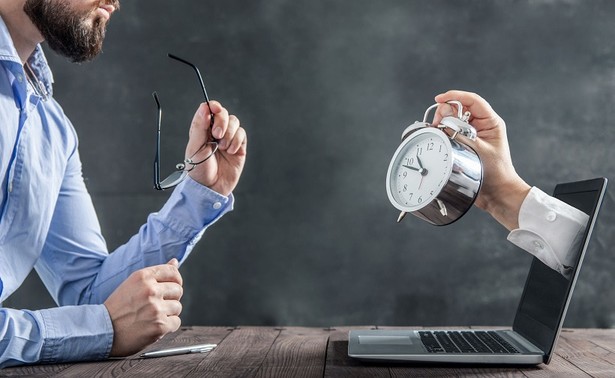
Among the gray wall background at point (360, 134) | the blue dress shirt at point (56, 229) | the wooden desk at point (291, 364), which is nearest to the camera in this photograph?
the wooden desk at point (291, 364)

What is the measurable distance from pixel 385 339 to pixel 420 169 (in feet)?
1.17

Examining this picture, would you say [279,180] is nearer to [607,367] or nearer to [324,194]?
[324,194]

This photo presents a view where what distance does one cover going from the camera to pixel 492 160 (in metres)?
1.50

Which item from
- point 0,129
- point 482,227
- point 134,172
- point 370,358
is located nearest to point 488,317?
point 482,227

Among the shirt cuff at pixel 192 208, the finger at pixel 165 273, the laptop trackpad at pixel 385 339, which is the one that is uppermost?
the shirt cuff at pixel 192 208

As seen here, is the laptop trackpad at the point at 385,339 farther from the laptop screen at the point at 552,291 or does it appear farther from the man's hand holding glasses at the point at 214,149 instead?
the man's hand holding glasses at the point at 214,149

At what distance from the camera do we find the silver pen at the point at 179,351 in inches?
53.8

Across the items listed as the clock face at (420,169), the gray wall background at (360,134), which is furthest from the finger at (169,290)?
the gray wall background at (360,134)

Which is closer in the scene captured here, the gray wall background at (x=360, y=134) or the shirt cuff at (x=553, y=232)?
the shirt cuff at (x=553, y=232)

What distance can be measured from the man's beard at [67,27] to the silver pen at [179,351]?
2.68ft

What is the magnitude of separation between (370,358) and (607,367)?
0.43m

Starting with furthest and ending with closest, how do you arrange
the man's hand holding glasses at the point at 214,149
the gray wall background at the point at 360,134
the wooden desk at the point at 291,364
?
the gray wall background at the point at 360,134 → the man's hand holding glasses at the point at 214,149 → the wooden desk at the point at 291,364

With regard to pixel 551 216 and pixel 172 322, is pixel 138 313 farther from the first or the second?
pixel 551 216

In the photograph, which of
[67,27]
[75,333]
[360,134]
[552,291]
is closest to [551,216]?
[552,291]
